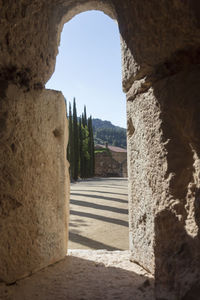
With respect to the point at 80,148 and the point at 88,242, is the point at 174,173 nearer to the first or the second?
the point at 88,242

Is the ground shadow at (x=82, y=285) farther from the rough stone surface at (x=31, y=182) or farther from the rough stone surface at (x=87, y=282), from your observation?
the rough stone surface at (x=31, y=182)

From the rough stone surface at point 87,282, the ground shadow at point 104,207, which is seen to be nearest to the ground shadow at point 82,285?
the rough stone surface at point 87,282

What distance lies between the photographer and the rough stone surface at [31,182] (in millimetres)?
1617

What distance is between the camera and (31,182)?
1.77m

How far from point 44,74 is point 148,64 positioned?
0.86m

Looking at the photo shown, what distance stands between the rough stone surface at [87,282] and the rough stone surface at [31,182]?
0.38 feet

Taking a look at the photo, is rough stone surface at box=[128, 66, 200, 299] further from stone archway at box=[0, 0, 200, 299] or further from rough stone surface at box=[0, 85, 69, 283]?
rough stone surface at box=[0, 85, 69, 283]

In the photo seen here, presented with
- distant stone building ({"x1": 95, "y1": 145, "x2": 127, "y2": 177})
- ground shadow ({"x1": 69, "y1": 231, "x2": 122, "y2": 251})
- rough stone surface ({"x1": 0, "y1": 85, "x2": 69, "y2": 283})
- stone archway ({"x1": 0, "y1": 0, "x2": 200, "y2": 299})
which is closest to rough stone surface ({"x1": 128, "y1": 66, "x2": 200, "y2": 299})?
stone archway ({"x1": 0, "y1": 0, "x2": 200, "y2": 299})

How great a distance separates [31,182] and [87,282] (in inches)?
29.4

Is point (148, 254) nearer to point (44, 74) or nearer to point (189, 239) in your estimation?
point (189, 239)

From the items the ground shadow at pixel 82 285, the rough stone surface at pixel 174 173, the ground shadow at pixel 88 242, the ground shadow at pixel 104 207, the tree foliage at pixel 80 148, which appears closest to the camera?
the rough stone surface at pixel 174 173

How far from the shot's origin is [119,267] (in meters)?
1.86

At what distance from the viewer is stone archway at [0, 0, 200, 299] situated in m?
1.21

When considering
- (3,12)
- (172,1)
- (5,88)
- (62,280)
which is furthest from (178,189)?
(3,12)
